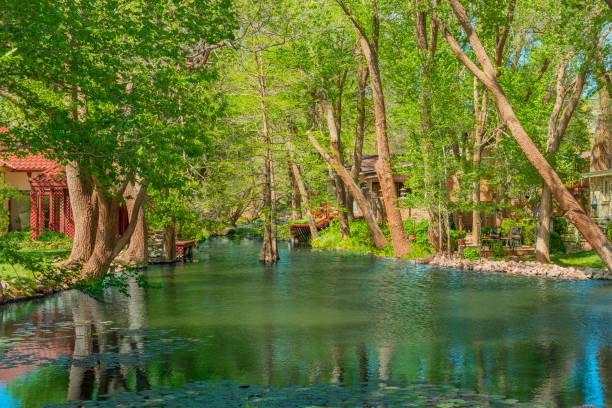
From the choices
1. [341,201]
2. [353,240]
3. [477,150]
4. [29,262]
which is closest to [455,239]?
[477,150]

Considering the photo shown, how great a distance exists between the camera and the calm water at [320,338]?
10703mm

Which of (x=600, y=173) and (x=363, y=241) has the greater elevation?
(x=600, y=173)

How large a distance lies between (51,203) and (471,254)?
21.5 m

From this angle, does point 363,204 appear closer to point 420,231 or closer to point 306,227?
point 420,231

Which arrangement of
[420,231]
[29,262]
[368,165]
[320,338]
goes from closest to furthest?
[29,262], [320,338], [420,231], [368,165]

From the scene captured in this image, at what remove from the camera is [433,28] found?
34594mm

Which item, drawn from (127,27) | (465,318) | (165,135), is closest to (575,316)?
(465,318)

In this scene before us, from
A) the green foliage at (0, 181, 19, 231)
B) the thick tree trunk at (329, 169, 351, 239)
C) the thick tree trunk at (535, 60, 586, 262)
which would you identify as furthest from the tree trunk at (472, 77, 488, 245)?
the green foliage at (0, 181, 19, 231)

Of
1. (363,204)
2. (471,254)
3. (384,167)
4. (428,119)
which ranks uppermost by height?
(428,119)

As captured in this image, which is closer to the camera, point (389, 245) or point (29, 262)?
point (29, 262)

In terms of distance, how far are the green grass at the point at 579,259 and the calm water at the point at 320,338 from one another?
409 centimetres

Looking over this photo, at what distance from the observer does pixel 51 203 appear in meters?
35.8

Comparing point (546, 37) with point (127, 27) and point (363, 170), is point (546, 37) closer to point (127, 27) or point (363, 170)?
point (127, 27)

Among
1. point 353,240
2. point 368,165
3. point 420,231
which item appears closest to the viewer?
point 420,231
